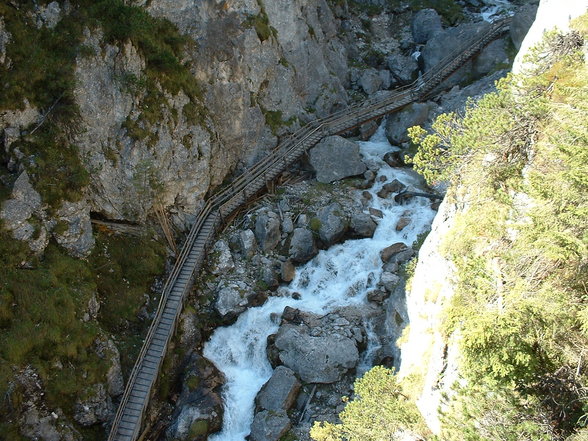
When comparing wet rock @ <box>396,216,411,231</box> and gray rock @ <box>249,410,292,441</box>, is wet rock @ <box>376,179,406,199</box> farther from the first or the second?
gray rock @ <box>249,410,292,441</box>

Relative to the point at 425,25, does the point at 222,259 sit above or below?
below

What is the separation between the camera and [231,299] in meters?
21.4

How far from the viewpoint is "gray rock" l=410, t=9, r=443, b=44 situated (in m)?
37.1

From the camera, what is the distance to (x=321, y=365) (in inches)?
736

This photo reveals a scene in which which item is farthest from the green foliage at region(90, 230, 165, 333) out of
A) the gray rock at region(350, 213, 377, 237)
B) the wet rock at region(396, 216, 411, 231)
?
the wet rock at region(396, 216, 411, 231)

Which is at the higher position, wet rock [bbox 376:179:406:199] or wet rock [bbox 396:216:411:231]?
wet rock [bbox 376:179:406:199]

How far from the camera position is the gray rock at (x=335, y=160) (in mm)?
26984

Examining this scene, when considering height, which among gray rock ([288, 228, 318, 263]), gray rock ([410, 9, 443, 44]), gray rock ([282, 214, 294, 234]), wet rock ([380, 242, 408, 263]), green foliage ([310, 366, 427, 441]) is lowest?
green foliage ([310, 366, 427, 441])

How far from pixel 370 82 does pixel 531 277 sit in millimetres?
25578

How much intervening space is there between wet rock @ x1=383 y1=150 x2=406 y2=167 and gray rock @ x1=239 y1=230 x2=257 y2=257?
386 inches

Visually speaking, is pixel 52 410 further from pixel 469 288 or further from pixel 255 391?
pixel 469 288

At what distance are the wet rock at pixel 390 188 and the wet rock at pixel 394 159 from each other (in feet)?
7.35

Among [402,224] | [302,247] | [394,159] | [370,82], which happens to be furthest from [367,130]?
[302,247]

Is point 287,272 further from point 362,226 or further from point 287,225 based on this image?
point 362,226
